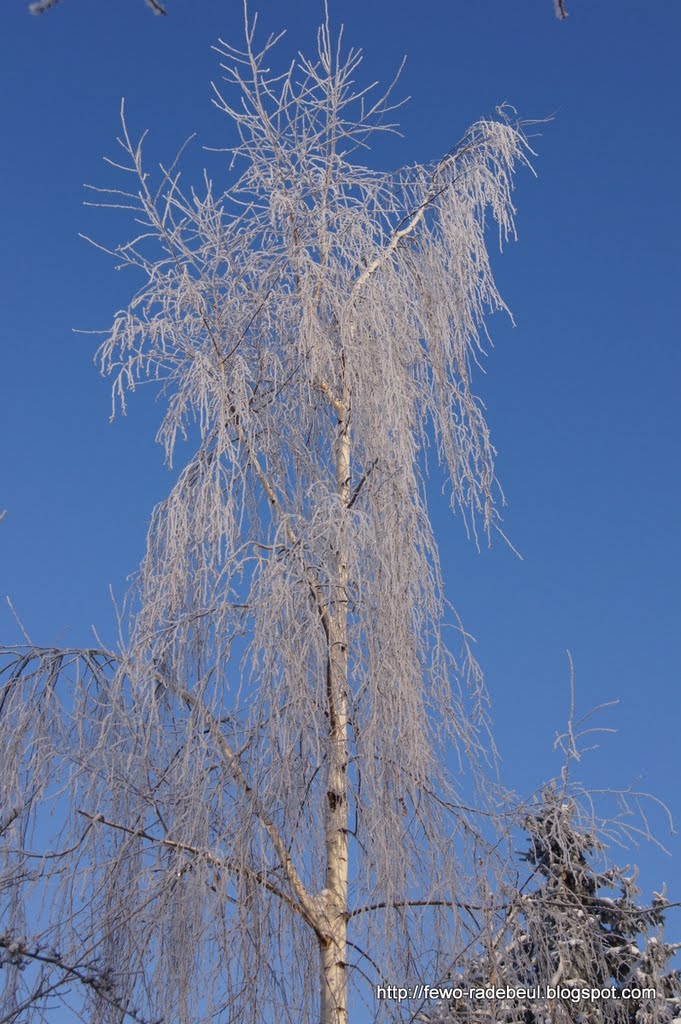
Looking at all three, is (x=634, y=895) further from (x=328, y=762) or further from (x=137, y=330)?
(x=137, y=330)

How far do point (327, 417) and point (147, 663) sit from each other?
140 cm

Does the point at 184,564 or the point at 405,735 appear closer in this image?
the point at 405,735

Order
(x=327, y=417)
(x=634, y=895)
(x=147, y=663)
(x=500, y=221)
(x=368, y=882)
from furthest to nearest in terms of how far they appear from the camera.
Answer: (x=500, y=221)
(x=327, y=417)
(x=634, y=895)
(x=147, y=663)
(x=368, y=882)

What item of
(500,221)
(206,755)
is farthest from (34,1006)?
(500,221)

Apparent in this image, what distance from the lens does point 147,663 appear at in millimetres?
3723

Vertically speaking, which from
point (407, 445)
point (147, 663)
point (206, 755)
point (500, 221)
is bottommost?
point (206, 755)

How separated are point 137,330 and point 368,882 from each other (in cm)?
220

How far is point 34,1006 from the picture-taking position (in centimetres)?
380

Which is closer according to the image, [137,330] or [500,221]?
[137,330]

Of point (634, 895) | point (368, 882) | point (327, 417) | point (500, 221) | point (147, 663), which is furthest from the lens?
point (500, 221)

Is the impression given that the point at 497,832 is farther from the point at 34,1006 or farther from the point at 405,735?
the point at 34,1006

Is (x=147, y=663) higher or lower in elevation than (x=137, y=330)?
lower

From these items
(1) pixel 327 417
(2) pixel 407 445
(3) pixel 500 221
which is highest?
(3) pixel 500 221

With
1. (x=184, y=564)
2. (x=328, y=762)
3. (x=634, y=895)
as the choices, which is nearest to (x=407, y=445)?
(x=184, y=564)
